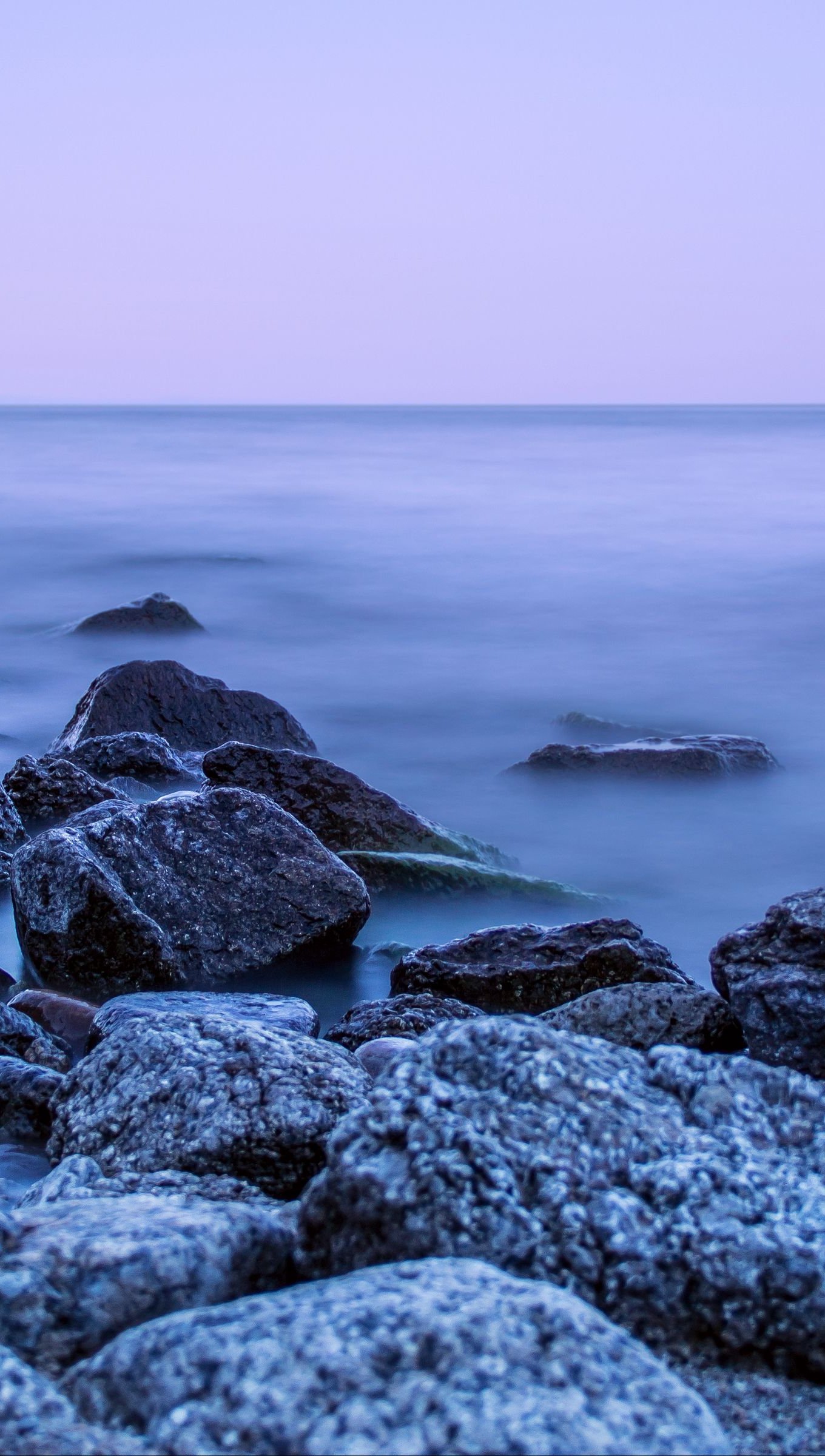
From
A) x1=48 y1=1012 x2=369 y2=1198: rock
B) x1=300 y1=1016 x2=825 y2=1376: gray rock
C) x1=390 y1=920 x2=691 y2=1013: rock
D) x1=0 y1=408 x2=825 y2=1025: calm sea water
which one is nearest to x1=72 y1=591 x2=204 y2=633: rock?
x1=0 y1=408 x2=825 y2=1025: calm sea water

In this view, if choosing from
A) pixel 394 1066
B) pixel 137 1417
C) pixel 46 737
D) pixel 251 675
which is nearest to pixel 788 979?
pixel 394 1066

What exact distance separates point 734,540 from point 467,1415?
2227cm

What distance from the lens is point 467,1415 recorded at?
1773 millimetres

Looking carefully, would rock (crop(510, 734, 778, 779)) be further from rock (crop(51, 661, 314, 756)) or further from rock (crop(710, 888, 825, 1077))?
rock (crop(710, 888, 825, 1077))

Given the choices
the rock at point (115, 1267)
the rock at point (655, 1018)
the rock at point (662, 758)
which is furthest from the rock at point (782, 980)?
the rock at point (662, 758)

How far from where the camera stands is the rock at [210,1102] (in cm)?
299

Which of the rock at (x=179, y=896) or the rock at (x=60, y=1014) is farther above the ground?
the rock at (x=179, y=896)

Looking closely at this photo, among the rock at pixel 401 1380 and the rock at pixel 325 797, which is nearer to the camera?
the rock at pixel 401 1380

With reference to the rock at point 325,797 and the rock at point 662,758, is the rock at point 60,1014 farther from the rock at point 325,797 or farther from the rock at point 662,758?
the rock at point 662,758

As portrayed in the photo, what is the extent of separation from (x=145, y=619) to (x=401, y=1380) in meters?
12.7

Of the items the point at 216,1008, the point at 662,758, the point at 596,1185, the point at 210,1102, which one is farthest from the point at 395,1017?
the point at 662,758

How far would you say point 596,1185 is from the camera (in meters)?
2.29

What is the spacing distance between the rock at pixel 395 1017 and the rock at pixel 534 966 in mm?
199

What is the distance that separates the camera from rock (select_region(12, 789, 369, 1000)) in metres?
5.16
